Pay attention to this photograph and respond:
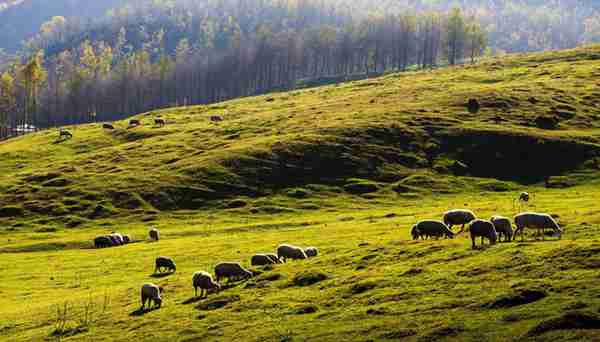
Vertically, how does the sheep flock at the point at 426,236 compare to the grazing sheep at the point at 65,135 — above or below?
below

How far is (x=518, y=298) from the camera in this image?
1045 inches

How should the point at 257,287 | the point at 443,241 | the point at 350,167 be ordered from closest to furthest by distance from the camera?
1. the point at 257,287
2. the point at 443,241
3. the point at 350,167

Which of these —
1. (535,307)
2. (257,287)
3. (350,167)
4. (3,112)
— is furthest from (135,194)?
(3,112)

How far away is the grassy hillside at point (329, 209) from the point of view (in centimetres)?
2894

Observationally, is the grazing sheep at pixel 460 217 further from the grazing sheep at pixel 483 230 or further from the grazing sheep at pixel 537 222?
the grazing sheep at pixel 483 230

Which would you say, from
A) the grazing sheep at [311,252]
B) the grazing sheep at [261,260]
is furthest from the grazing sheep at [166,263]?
the grazing sheep at [311,252]

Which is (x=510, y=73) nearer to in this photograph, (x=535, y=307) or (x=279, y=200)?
(x=279, y=200)

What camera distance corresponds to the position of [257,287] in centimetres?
3650

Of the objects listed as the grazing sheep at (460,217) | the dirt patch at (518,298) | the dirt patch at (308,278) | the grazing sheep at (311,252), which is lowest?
the grazing sheep at (311,252)

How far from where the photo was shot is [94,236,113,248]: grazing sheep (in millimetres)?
69188

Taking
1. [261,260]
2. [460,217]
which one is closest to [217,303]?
[261,260]

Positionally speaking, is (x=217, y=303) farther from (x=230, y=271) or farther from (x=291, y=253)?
(x=291, y=253)

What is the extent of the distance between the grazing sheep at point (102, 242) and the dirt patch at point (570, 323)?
2138 inches

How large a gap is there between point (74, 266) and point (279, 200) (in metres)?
32.6
